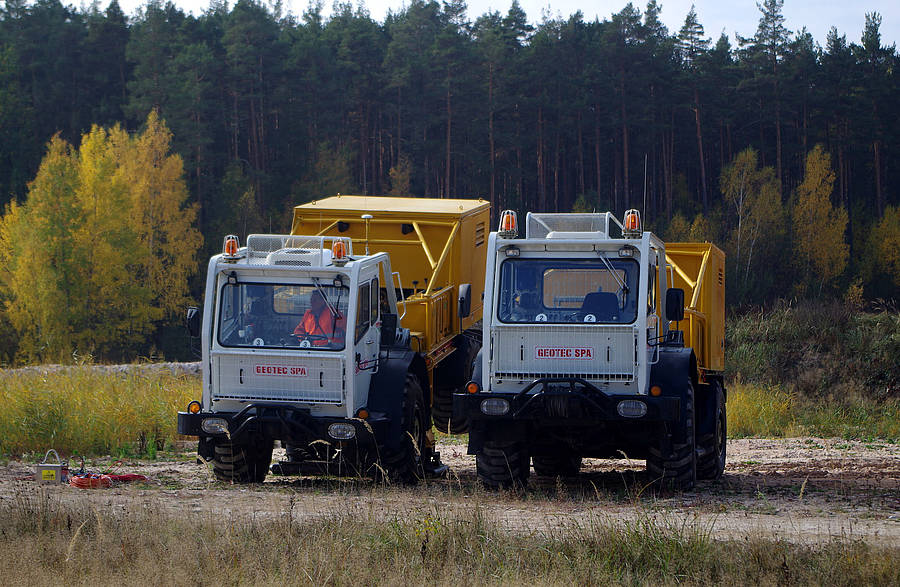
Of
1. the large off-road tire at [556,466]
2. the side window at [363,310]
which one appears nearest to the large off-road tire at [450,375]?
the large off-road tire at [556,466]

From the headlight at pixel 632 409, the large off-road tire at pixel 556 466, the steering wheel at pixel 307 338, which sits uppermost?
the steering wheel at pixel 307 338

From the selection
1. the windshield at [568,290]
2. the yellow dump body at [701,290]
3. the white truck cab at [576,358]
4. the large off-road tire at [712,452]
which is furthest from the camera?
the yellow dump body at [701,290]

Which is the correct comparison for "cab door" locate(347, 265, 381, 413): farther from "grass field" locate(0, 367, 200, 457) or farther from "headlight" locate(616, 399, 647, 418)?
"grass field" locate(0, 367, 200, 457)

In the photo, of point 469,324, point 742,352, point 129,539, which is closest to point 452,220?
point 469,324

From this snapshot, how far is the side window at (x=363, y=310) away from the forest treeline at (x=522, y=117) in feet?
153

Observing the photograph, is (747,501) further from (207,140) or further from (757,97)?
(757,97)

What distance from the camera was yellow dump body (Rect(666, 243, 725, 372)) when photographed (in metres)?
14.1

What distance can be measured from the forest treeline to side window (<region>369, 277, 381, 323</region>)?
152ft

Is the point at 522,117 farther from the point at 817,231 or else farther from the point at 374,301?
the point at 374,301

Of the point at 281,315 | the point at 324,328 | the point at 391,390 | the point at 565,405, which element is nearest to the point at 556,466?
the point at 391,390

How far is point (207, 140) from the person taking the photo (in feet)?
187

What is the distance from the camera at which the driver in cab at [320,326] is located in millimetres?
11789

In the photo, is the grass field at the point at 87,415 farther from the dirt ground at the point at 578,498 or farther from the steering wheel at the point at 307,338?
the steering wheel at the point at 307,338

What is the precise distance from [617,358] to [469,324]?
490 cm
